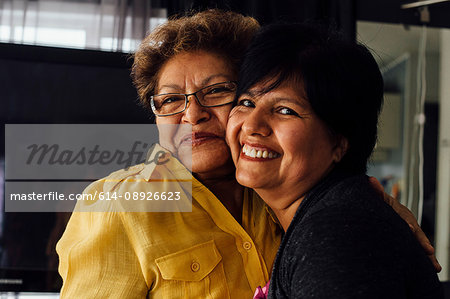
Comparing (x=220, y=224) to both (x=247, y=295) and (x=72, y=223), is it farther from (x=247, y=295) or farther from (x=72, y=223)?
(x=72, y=223)

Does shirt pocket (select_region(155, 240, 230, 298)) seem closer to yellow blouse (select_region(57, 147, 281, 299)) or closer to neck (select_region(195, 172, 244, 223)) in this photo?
yellow blouse (select_region(57, 147, 281, 299))

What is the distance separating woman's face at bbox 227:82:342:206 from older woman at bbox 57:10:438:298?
0.61 ft

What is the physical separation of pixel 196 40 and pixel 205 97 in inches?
6.8

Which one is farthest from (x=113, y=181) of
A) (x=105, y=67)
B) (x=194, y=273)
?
(x=105, y=67)

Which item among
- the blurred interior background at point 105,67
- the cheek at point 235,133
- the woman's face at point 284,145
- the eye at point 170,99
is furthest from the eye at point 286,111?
the blurred interior background at point 105,67

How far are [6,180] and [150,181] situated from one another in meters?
1.16

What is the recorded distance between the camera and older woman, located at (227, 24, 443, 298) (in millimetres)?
783

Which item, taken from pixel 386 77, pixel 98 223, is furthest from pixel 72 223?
pixel 386 77

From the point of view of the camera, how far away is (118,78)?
7.09 feet

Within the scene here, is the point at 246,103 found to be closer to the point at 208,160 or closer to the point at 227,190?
the point at 208,160

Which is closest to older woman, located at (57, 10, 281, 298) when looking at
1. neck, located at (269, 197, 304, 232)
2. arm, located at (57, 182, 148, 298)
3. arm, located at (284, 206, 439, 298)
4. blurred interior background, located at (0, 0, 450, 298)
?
arm, located at (57, 182, 148, 298)

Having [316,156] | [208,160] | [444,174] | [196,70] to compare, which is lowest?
[444,174]

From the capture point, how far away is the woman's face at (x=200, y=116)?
128 centimetres

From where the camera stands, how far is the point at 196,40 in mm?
1324
